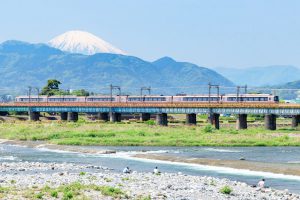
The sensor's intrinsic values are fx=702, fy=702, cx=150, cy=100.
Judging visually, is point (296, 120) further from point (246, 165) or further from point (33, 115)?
point (246, 165)

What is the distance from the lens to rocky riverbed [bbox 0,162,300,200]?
44.8m

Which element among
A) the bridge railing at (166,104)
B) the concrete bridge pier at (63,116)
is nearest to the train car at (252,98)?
the bridge railing at (166,104)

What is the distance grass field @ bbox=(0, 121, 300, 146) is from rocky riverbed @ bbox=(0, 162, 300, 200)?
Result: 152ft

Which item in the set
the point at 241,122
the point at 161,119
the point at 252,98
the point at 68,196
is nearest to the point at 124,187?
the point at 68,196

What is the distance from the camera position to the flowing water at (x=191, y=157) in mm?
61484

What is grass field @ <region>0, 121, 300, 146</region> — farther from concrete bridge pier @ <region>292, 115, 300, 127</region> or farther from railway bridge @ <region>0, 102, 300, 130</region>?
concrete bridge pier @ <region>292, 115, 300, 127</region>

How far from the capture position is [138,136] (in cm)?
11544

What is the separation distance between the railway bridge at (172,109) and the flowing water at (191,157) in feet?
129

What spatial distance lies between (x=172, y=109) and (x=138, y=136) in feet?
126

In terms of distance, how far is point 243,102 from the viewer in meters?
146

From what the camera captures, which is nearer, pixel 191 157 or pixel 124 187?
pixel 124 187

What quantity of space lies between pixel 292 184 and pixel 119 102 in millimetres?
116224

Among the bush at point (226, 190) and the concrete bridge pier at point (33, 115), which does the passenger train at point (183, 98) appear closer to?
the concrete bridge pier at point (33, 115)

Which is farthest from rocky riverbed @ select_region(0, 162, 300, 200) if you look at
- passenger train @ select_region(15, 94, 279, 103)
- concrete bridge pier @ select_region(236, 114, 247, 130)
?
passenger train @ select_region(15, 94, 279, 103)
